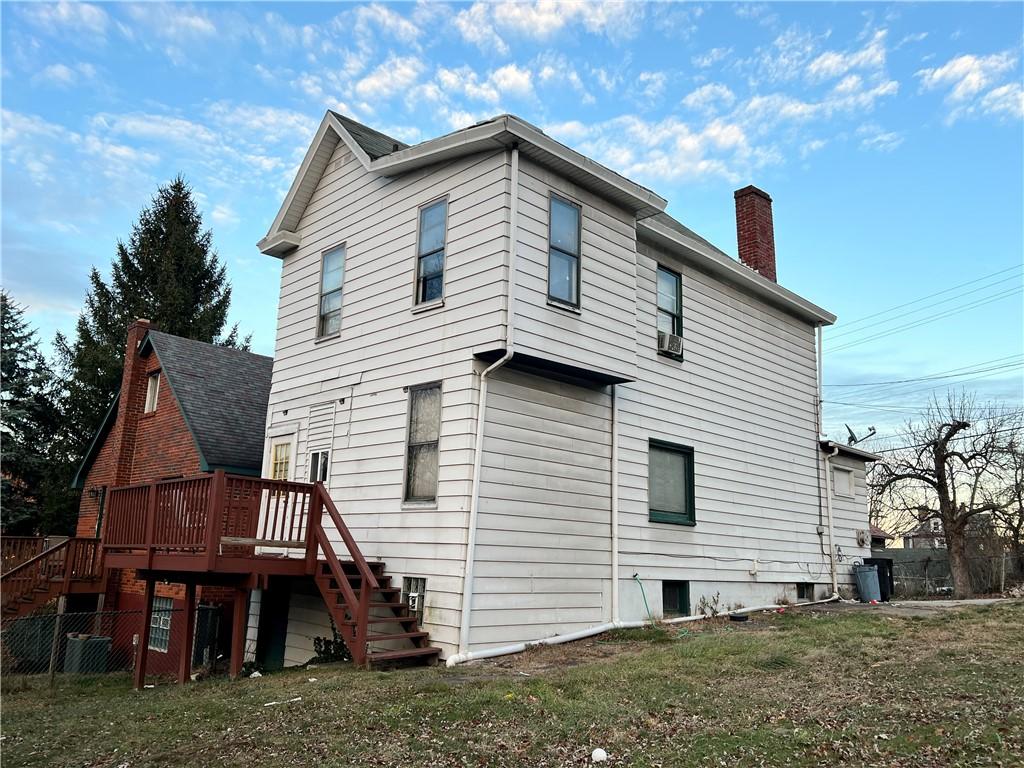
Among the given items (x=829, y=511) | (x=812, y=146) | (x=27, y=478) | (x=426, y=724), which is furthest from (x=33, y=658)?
(x=812, y=146)

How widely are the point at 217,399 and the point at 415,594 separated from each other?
10.2 meters

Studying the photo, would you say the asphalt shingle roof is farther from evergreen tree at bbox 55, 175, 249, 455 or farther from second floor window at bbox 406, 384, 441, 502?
evergreen tree at bbox 55, 175, 249, 455

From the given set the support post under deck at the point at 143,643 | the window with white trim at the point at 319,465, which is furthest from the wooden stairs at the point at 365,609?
the support post under deck at the point at 143,643

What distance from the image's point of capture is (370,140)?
44.9ft

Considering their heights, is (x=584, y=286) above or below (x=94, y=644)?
above

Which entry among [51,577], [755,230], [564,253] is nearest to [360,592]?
[564,253]

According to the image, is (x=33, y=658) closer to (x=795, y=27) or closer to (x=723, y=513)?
(x=723, y=513)

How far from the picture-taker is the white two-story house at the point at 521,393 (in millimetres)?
10422

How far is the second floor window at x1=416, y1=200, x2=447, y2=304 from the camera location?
38.2 ft

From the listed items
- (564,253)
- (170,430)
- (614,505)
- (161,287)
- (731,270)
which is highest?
(161,287)

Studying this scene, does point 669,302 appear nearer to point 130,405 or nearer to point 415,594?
point 415,594

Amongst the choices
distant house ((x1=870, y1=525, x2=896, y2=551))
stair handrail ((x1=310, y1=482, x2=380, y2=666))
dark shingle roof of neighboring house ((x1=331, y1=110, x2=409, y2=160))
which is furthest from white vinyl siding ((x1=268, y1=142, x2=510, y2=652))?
distant house ((x1=870, y1=525, x2=896, y2=551))

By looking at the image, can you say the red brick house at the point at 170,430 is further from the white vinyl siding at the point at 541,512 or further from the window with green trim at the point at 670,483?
the window with green trim at the point at 670,483

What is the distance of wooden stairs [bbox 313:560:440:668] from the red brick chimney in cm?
1082
